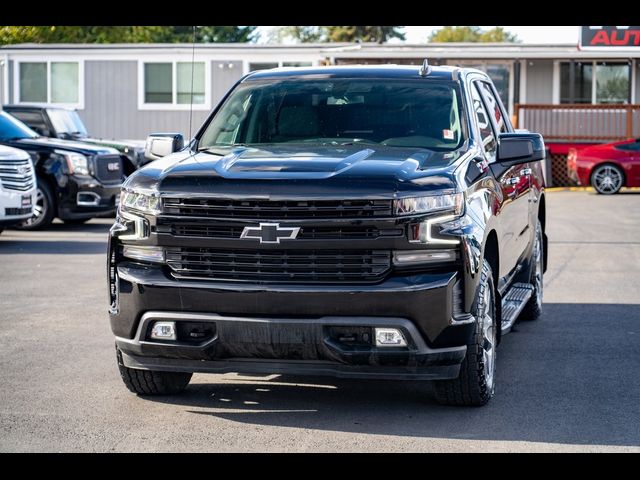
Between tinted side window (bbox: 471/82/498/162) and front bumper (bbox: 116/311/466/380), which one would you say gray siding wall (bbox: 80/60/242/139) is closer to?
tinted side window (bbox: 471/82/498/162)

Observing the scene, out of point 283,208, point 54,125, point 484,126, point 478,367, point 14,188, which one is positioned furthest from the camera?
point 54,125

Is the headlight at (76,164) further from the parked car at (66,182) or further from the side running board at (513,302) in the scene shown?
the side running board at (513,302)

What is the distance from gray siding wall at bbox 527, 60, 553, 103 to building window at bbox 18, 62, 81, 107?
14227 mm

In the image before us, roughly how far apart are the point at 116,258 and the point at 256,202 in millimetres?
927

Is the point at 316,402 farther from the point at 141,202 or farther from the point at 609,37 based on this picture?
the point at 609,37

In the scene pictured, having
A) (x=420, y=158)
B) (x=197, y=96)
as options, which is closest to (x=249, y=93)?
(x=420, y=158)

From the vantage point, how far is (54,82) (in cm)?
3750

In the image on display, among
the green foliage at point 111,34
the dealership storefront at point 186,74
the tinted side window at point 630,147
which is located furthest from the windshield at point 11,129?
the green foliage at point 111,34

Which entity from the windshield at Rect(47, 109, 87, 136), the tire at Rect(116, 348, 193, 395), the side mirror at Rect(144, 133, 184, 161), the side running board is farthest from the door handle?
the windshield at Rect(47, 109, 87, 136)

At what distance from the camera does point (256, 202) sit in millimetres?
6074

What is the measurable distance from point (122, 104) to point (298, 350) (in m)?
32.1

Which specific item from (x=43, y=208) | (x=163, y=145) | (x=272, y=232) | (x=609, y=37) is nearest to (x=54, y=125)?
(x=43, y=208)

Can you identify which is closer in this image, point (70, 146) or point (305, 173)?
point (305, 173)

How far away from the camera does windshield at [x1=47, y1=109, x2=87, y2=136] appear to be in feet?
71.6
